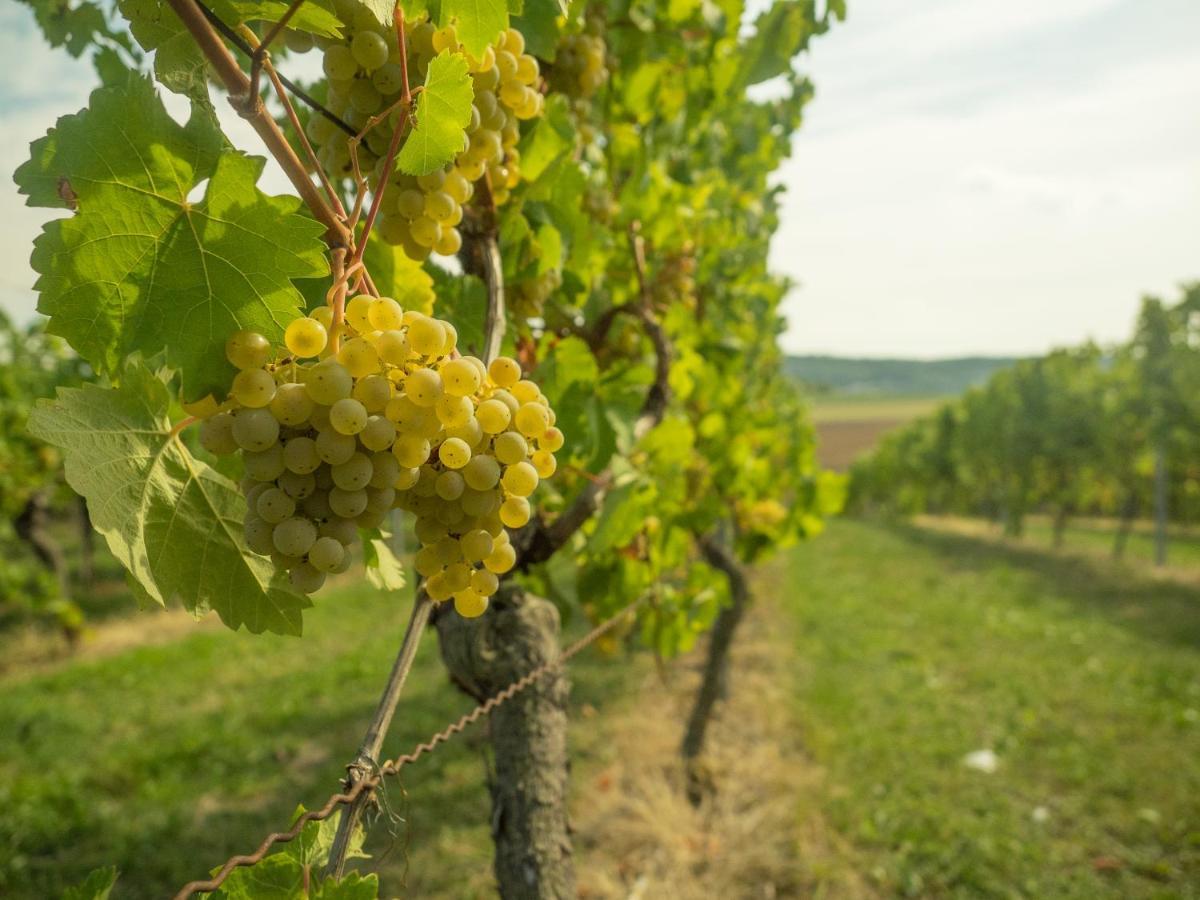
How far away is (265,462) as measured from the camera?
78 cm

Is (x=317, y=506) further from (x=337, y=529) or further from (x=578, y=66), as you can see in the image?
(x=578, y=66)

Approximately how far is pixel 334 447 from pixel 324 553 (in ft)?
0.40

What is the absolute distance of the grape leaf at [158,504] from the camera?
806 millimetres

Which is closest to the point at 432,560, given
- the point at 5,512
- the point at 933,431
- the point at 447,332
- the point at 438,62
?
the point at 447,332

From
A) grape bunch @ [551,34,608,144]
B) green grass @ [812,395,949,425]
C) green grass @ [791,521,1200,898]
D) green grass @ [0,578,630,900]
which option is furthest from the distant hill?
grape bunch @ [551,34,608,144]

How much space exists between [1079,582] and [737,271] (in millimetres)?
13061

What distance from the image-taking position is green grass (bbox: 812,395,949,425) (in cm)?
7125

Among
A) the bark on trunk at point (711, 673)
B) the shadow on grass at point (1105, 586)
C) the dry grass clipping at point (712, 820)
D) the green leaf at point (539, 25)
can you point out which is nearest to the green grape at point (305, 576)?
the green leaf at point (539, 25)

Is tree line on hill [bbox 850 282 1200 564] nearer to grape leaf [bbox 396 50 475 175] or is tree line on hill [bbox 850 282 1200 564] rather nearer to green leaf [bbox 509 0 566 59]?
green leaf [bbox 509 0 566 59]

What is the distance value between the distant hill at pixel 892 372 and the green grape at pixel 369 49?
445ft

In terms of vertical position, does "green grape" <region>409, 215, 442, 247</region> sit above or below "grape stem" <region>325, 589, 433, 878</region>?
above

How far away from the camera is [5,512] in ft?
34.3

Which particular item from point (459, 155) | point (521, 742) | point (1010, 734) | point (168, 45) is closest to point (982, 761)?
point (1010, 734)

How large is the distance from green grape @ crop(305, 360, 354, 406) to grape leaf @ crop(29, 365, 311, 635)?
0.24 metres
